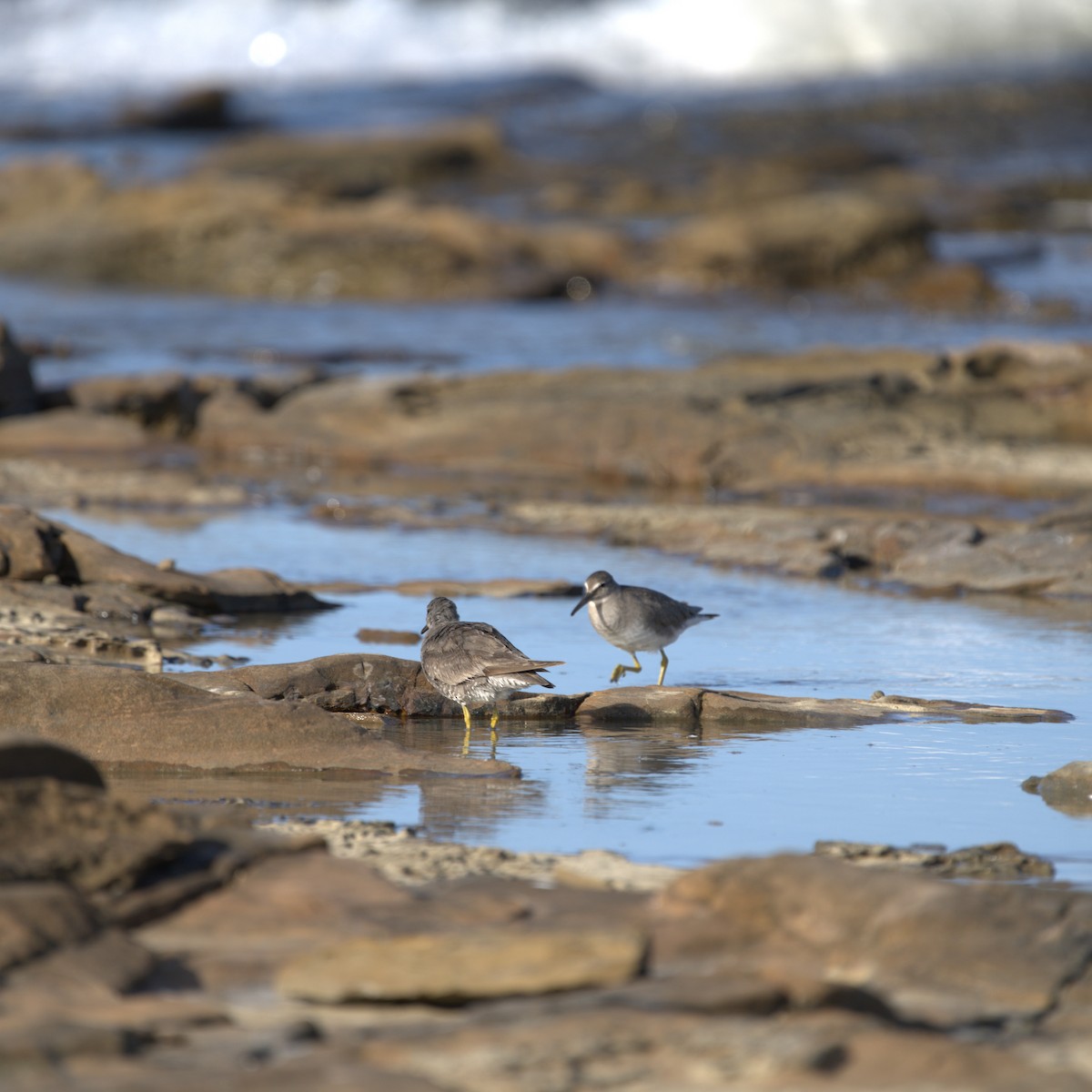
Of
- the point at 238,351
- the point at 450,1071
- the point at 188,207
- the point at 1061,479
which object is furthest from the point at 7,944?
the point at 188,207

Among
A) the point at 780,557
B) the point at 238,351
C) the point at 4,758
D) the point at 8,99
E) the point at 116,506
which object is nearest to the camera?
the point at 4,758

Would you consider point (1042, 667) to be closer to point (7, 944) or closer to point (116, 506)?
point (7, 944)

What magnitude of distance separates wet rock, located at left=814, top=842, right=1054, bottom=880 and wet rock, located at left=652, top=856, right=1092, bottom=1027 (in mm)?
494

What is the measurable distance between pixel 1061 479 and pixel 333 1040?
9540mm

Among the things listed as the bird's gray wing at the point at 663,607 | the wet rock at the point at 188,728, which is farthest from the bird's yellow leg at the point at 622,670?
the wet rock at the point at 188,728

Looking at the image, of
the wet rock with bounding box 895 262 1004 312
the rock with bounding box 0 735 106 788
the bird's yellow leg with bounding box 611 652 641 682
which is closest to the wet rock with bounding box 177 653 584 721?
the bird's yellow leg with bounding box 611 652 641 682

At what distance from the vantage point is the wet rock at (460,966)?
3.61 m

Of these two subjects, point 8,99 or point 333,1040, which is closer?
point 333,1040

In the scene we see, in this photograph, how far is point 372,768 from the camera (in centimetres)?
574

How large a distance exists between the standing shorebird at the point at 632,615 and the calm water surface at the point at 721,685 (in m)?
0.29

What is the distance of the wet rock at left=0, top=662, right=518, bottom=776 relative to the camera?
5.72 meters

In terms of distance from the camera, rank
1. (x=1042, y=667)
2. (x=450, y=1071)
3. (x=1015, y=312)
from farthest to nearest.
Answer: (x=1015, y=312) → (x=1042, y=667) → (x=450, y=1071)

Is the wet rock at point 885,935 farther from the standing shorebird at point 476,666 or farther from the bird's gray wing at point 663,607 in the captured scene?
the bird's gray wing at point 663,607

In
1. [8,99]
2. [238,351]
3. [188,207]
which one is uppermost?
[8,99]
